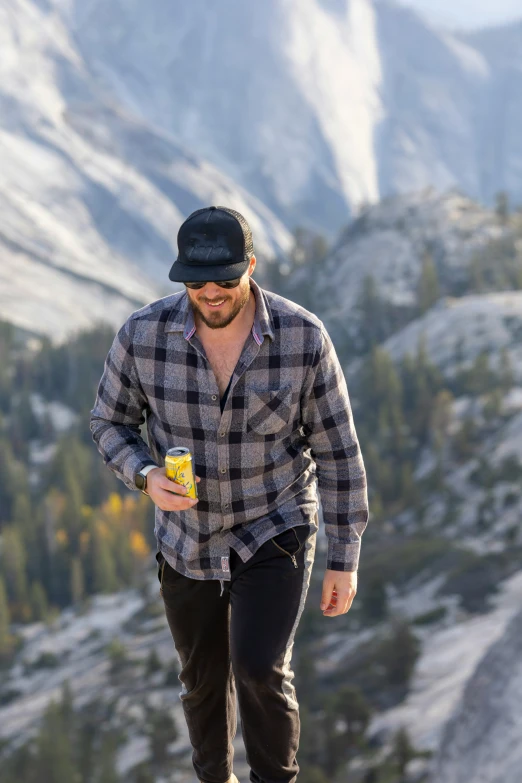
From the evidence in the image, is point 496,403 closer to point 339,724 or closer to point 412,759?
point 339,724

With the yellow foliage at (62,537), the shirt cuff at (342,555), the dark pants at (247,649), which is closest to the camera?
the dark pants at (247,649)

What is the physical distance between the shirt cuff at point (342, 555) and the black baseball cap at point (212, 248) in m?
1.89

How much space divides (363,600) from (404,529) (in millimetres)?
17346

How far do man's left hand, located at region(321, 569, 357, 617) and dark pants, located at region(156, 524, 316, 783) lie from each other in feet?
0.61

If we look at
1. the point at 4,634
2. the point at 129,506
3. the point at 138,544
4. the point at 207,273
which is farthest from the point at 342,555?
the point at 129,506

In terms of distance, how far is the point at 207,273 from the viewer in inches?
213

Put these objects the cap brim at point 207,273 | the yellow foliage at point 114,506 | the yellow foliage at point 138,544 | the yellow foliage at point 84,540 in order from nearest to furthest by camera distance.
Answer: the cap brim at point 207,273 < the yellow foliage at point 84,540 < the yellow foliage at point 138,544 < the yellow foliage at point 114,506

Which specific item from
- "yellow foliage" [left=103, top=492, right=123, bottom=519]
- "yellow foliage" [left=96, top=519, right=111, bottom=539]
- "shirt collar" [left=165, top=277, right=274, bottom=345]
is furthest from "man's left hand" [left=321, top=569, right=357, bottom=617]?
"yellow foliage" [left=103, top=492, right=123, bottom=519]

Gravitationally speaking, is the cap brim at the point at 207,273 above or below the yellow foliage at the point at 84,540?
above

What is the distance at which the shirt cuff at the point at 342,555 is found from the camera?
20.1 ft

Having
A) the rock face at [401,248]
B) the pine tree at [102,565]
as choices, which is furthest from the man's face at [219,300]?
the rock face at [401,248]

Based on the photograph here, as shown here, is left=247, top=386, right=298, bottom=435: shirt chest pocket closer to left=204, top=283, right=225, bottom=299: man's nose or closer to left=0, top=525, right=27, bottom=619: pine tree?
left=204, top=283, right=225, bottom=299: man's nose

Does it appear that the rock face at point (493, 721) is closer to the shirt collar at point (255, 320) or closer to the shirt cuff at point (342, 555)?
the shirt cuff at point (342, 555)

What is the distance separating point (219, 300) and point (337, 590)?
2.06 metres
